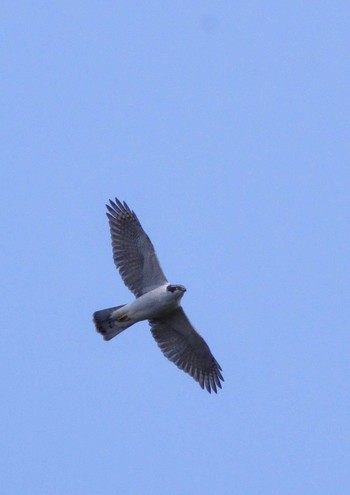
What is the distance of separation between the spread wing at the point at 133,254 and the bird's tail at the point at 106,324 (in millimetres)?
684

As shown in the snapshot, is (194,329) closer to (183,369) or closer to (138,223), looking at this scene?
(183,369)

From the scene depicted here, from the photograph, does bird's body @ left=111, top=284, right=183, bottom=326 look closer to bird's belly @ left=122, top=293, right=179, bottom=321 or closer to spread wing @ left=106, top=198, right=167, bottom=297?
bird's belly @ left=122, top=293, right=179, bottom=321

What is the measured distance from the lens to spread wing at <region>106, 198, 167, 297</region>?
65.5ft

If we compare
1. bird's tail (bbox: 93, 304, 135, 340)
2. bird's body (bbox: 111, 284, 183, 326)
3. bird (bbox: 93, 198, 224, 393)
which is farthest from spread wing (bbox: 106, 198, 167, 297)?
bird's tail (bbox: 93, 304, 135, 340)

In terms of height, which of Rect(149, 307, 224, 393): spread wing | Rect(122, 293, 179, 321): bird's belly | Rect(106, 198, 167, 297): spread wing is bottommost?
Rect(149, 307, 224, 393): spread wing

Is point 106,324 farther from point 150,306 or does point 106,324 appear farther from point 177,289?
point 177,289

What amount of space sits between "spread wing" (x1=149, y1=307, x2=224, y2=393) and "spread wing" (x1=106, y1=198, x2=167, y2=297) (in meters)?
0.77

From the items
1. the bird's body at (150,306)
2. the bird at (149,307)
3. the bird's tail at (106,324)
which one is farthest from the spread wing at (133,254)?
the bird's tail at (106,324)

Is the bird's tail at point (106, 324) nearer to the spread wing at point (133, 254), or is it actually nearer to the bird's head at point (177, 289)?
the spread wing at point (133, 254)

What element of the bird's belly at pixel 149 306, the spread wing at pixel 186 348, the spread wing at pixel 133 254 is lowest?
the spread wing at pixel 186 348

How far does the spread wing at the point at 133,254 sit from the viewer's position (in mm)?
19953

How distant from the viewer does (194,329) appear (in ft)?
66.8

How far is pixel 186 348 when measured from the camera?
68.1 feet

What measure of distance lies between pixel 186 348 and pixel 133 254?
223 cm
